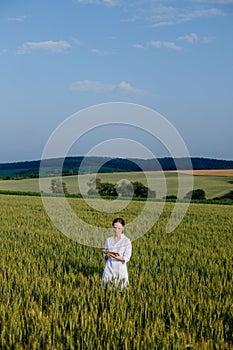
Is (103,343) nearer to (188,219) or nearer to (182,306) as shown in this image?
(182,306)

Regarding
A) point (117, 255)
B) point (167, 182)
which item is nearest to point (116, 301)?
point (117, 255)

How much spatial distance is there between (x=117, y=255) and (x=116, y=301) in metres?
0.63

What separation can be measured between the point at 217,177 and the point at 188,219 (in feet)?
90.5

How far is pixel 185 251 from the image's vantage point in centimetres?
1234

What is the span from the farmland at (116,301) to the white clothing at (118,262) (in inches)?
8.8

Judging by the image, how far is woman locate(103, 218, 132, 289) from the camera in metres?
6.94

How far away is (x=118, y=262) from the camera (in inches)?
280

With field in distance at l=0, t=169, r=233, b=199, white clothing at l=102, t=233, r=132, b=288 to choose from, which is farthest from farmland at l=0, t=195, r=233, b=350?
field in distance at l=0, t=169, r=233, b=199

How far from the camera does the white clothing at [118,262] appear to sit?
7020 mm

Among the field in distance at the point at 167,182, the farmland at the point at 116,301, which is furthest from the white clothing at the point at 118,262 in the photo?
the field in distance at the point at 167,182

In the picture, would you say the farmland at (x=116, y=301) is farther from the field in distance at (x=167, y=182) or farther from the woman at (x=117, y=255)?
the field in distance at (x=167, y=182)

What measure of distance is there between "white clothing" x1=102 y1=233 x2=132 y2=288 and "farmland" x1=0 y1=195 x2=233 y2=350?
0.73 feet

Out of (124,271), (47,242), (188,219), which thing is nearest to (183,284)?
(124,271)

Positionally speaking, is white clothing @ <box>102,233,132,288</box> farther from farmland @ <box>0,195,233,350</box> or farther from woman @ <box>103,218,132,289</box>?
farmland @ <box>0,195,233,350</box>
